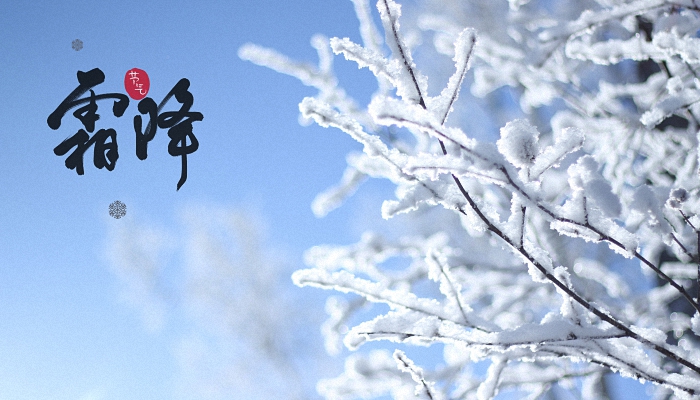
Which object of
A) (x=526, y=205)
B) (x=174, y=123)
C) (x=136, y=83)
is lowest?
(x=526, y=205)

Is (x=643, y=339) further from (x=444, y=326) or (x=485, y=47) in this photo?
(x=485, y=47)

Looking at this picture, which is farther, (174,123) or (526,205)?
(174,123)

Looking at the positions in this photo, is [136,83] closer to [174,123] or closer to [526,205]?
[174,123]

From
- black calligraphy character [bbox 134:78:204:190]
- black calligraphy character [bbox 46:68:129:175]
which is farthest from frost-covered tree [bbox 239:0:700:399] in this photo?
black calligraphy character [bbox 46:68:129:175]

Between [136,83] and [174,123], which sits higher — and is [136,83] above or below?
above

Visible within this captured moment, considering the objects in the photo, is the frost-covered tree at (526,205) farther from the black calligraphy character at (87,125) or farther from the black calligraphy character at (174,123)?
the black calligraphy character at (87,125)

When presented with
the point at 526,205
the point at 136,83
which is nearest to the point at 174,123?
the point at 136,83

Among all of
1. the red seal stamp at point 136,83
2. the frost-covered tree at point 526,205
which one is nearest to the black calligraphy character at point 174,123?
the red seal stamp at point 136,83
